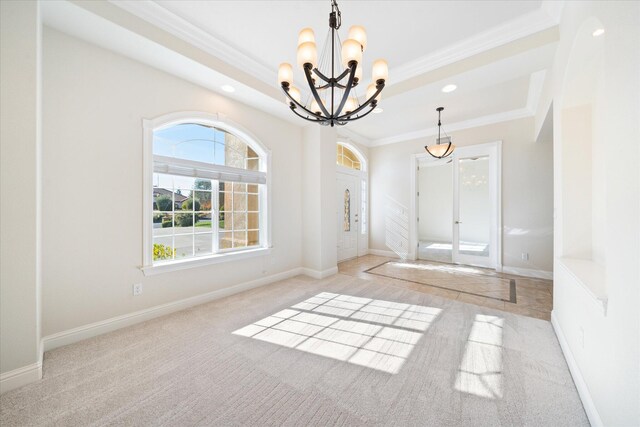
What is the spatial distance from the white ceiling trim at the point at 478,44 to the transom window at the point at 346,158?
258 centimetres

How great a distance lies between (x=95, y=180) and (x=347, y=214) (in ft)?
15.4

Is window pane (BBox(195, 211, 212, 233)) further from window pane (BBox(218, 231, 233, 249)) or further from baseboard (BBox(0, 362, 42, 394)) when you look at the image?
baseboard (BBox(0, 362, 42, 394))

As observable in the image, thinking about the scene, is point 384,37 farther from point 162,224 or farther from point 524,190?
point 524,190

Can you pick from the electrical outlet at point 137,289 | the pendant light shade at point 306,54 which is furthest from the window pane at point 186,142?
the pendant light shade at point 306,54

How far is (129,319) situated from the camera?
250 cm

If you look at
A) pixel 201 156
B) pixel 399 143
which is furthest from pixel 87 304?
pixel 399 143

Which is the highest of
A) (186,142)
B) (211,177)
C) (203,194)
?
(186,142)

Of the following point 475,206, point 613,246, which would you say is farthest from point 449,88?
point 475,206

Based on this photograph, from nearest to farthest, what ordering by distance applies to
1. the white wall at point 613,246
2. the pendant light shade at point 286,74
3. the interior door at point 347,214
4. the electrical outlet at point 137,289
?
1. the white wall at point 613,246
2. the pendant light shade at point 286,74
3. the electrical outlet at point 137,289
4. the interior door at point 347,214

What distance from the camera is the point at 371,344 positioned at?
7.15 ft

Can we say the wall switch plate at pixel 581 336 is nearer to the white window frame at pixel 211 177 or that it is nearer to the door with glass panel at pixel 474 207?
the door with glass panel at pixel 474 207

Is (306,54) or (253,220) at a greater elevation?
(306,54)

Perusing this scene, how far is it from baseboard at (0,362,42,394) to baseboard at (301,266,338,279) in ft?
10.7

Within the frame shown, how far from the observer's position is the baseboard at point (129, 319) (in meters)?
2.13
